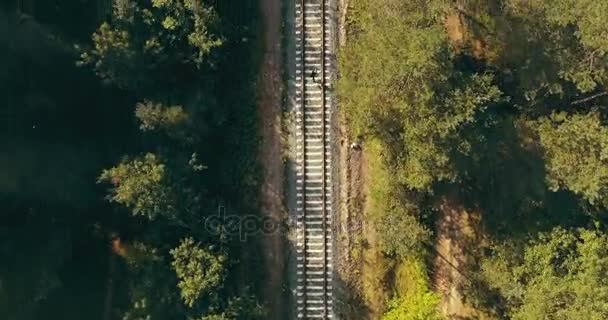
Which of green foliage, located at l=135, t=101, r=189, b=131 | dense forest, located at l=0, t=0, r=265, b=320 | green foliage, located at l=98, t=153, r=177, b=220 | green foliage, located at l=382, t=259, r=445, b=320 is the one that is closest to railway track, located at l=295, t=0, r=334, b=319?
dense forest, located at l=0, t=0, r=265, b=320

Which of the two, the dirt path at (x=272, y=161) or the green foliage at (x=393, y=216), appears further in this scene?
the dirt path at (x=272, y=161)

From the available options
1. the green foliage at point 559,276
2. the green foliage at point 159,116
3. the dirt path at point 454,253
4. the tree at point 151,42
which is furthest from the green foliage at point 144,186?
the green foliage at point 559,276

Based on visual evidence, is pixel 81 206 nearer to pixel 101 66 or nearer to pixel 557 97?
pixel 101 66

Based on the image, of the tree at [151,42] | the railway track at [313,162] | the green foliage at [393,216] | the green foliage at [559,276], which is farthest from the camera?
the railway track at [313,162]

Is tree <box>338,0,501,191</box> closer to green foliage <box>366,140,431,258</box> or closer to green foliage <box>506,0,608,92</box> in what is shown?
green foliage <box>366,140,431,258</box>

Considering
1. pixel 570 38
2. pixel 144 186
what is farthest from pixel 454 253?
pixel 144 186

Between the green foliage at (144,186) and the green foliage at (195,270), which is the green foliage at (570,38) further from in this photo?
the green foliage at (144,186)

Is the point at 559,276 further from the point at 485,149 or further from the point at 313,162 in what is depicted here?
the point at 313,162

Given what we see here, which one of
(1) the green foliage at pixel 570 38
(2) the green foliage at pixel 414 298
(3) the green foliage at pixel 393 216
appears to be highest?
(1) the green foliage at pixel 570 38
